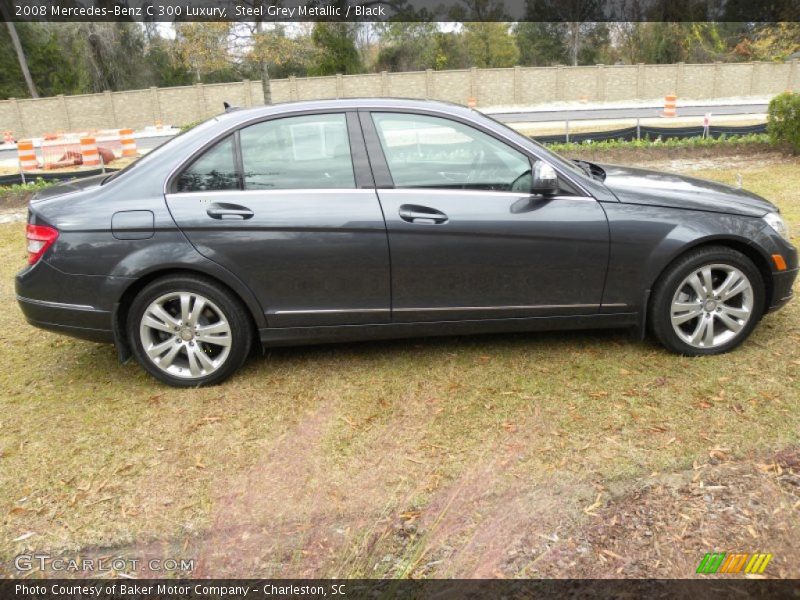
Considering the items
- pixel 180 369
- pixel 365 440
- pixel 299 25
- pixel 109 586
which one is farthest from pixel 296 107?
pixel 299 25

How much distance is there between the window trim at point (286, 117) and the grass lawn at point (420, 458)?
1.25 m

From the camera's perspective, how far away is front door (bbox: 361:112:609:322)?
12.7 ft

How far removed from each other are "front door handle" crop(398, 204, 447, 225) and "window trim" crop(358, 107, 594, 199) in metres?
0.17

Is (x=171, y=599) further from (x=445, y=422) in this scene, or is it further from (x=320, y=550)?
(x=445, y=422)

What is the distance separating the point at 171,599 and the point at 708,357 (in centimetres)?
337

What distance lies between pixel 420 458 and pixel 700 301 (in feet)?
6.81

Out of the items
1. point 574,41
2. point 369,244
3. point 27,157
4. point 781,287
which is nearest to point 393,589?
point 369,244

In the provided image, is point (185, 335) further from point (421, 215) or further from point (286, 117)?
point (421, 215)

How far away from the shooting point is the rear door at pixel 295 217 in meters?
3.82

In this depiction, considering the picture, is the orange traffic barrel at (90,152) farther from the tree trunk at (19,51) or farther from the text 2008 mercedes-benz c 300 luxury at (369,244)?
the tree trunk at (19,51)

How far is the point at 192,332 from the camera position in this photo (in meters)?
3.97

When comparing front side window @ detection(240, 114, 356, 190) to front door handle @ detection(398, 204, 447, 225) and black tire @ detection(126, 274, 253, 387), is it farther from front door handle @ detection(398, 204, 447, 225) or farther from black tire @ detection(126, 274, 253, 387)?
black tire @ detection(126, 274, 253, 387)

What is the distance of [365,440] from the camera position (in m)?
3.48

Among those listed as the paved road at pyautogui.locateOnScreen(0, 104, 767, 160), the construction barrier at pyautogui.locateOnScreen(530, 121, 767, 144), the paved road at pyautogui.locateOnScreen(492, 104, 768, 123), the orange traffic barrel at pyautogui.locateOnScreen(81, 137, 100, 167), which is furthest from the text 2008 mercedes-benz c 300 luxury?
the paved road at pyautogui.locateOnScreen(492, 104, 768, 123)
